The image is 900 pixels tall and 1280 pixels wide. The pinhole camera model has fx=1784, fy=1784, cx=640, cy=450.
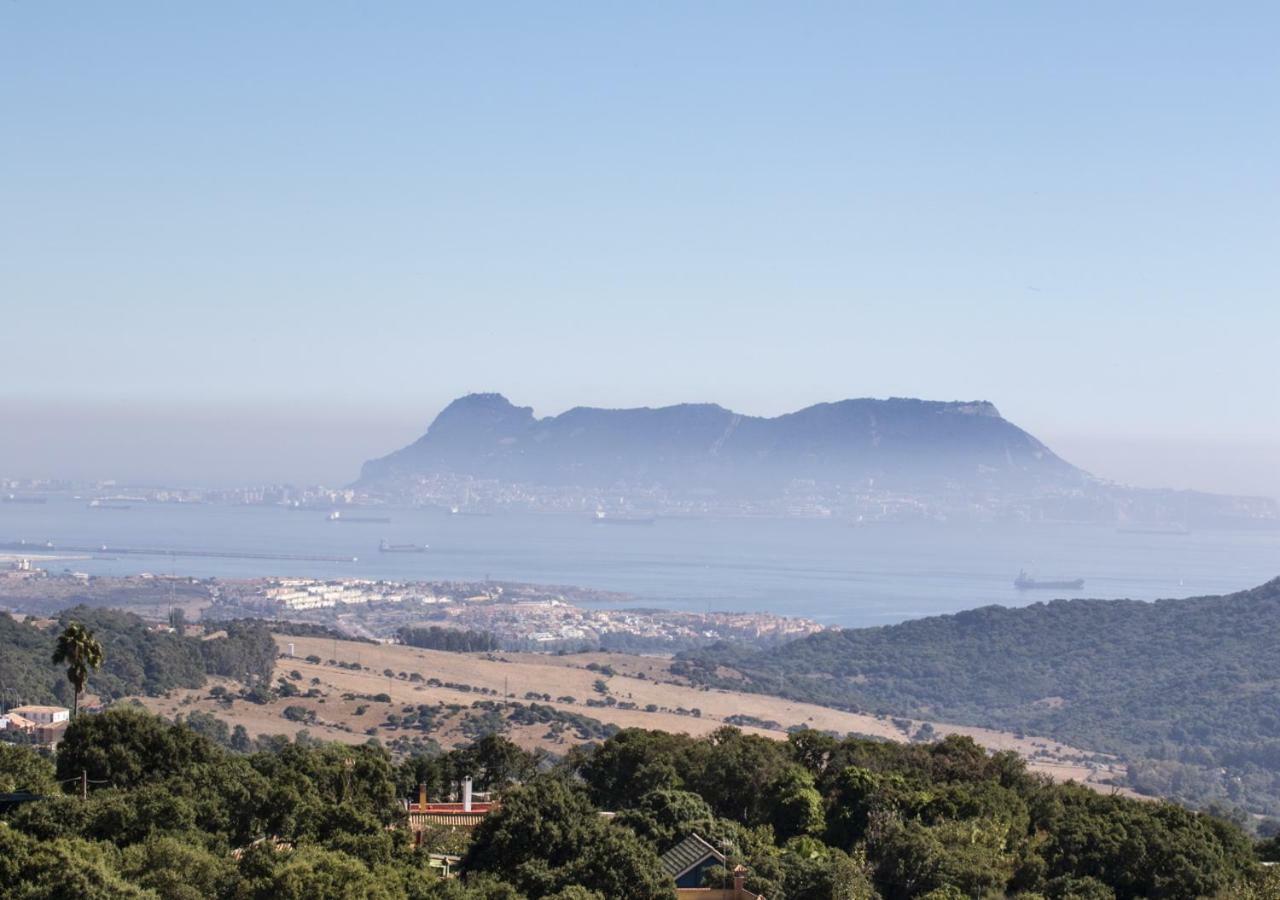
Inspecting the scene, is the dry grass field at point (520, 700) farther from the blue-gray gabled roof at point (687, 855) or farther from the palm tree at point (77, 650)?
the blue-gray gabled roof at point (687, 855)

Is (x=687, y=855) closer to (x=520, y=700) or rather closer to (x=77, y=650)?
(x=77, y=650)

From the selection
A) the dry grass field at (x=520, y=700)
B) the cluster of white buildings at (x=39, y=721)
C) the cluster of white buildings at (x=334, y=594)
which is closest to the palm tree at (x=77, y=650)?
the cluster of white buildings at (x=39, y=721)

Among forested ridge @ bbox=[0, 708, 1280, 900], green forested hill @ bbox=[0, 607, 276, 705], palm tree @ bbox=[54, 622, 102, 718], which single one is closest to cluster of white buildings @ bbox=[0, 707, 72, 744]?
green forested hill @ bbox=[0, 607, 276, 705]

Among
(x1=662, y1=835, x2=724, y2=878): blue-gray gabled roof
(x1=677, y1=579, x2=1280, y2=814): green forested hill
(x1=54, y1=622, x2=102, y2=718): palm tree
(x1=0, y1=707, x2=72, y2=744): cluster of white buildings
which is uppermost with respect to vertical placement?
(x1=54, y1=622, x2=102, y2=718): palm tree


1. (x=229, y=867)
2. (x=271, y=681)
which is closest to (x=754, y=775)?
(x=229, y=867)

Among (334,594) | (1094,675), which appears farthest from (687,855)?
(334,594)

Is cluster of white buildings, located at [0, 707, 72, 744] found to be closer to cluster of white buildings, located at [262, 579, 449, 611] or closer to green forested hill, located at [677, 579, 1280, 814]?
green forested hill, located at [677, 579, 1280, 814]
